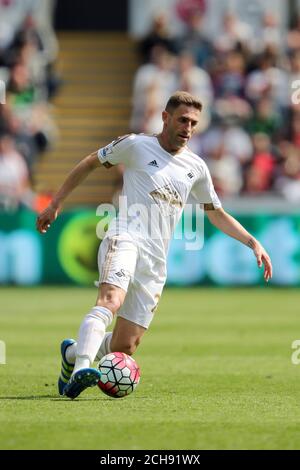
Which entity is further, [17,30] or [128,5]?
[128,5]

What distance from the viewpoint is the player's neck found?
30.8 feet

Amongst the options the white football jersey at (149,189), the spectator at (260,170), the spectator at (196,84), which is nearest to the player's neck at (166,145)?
the white football jersey at (149,189)

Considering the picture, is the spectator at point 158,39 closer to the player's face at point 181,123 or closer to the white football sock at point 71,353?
the player's face at point 181,123

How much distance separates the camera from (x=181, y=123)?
912 centimetres

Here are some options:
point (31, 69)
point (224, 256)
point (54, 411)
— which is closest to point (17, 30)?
point (31, 69)

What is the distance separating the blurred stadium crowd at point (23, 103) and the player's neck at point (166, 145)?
488 inches

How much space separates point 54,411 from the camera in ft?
27.0

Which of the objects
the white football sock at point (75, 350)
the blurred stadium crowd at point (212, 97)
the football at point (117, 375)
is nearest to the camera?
the football at point (117, 375)

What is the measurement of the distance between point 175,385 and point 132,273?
4.13 feet

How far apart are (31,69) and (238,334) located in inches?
465

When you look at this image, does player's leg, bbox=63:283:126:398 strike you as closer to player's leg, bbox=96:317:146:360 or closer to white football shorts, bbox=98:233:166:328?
white football shorts, bbox=98:233:166:328

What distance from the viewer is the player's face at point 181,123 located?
909 cm
